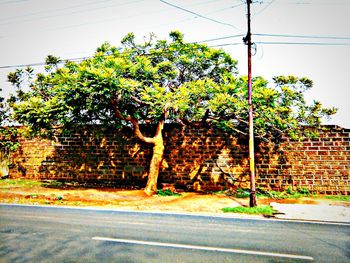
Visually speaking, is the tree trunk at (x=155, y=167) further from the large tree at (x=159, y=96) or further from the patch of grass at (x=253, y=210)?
the patch of grass at (x=253, y=210)

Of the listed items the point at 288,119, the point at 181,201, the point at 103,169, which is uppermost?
the point at 288,119

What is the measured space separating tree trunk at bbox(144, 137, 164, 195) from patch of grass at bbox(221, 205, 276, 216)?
414 centimetres

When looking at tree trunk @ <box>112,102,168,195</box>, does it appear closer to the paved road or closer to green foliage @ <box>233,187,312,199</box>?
green foliage @ <box>233,187,312,199</box>

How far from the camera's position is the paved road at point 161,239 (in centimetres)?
490

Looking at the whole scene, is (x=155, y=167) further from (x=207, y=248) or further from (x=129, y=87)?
(x=207, y=248)

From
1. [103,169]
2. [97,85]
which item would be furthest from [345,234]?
[103,169]

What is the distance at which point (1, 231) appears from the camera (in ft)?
21.0

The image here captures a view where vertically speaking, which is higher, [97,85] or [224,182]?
[97,85]

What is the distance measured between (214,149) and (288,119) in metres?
3.99

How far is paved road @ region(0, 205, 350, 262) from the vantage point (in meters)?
4.90

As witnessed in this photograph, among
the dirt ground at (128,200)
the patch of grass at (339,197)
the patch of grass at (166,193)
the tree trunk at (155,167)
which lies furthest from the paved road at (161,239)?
the patch of grass at (339,197)

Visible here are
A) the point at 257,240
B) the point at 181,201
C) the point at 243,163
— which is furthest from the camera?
the point at 243,163

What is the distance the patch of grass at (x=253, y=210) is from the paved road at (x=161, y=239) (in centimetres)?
103

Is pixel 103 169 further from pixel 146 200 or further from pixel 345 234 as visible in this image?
pixel 345 234
